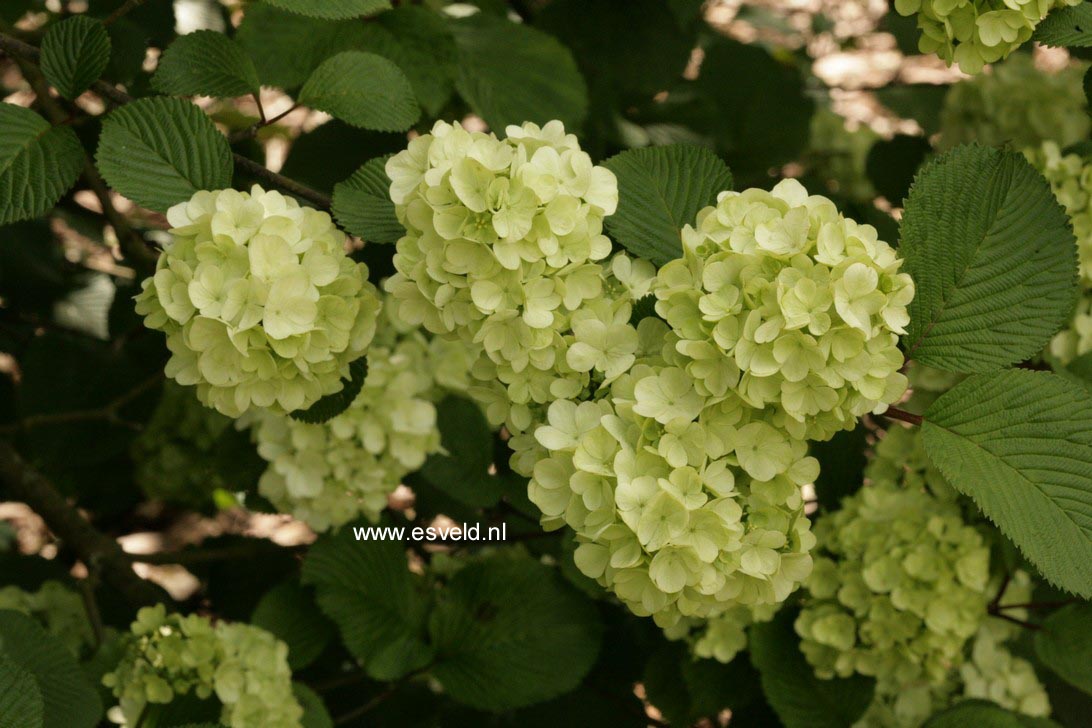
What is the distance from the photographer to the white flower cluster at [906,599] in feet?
4.44

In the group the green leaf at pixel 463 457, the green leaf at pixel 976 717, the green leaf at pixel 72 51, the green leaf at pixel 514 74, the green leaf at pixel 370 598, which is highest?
the green leaf at pixel 72 51

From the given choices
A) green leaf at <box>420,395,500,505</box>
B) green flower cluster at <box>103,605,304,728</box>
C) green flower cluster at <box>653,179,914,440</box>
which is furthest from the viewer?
green leaf at <box>420,395,500,505</box>

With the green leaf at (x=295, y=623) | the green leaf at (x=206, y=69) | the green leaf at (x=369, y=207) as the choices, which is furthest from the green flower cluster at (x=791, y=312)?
the green leaf at (x=295, y=623)

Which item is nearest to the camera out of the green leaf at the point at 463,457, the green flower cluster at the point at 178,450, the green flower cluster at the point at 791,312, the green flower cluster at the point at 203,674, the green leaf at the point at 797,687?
the green flower cluster at the point at 791,312

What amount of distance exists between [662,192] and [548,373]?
0.23 metres

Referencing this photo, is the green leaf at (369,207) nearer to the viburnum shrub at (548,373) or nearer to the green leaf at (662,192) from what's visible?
the viburnum shrub at (548,373)

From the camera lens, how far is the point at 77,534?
64.1 inches

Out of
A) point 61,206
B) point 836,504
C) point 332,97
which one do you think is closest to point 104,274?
point 61,206

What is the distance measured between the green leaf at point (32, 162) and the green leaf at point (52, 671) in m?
0.49

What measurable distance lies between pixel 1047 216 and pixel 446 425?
906 mm

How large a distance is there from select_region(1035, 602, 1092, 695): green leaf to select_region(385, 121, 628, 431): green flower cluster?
0.88 m

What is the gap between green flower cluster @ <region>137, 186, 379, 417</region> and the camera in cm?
85

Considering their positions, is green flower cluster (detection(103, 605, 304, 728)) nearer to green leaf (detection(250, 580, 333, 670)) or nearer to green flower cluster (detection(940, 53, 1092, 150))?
green leaf (detection(250, 580, 333, 670))

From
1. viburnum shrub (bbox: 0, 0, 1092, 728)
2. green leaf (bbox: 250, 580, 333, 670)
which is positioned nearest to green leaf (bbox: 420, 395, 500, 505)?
viburnum shrub (bbox: 0, 0, 1092, 728)
